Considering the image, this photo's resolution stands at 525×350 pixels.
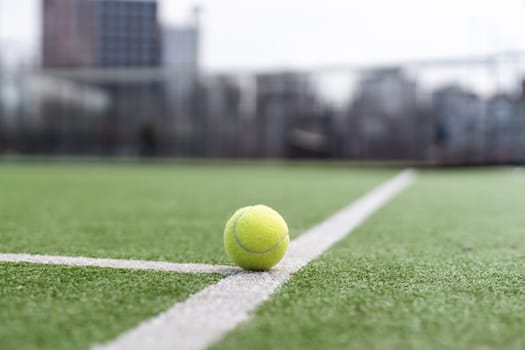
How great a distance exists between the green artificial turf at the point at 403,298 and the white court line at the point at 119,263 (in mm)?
435

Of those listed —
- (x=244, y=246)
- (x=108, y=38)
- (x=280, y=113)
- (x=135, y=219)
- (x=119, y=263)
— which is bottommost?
(x=135, y=219)

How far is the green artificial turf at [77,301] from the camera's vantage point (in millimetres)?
1570

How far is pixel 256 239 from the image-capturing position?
241cm

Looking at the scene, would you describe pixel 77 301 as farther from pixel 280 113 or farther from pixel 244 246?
pixel 280 113

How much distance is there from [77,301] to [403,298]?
1210 mm

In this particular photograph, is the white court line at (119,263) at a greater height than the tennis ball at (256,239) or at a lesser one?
lesser

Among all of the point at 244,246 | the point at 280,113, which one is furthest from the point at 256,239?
the point at 280,113

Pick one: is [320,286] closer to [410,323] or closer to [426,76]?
[410,323]

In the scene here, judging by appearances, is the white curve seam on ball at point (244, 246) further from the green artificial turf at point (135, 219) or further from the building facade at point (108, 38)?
the building facade at point (108, 38)

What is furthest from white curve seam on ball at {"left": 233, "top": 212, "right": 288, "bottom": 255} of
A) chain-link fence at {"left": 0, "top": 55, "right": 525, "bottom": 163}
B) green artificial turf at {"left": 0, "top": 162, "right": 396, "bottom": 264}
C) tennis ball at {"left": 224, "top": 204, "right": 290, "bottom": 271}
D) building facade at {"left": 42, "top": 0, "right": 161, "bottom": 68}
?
building facade at {"left": 42, "top": 0, "right": 161, "bottom": 68}

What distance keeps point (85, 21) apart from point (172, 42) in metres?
17.7

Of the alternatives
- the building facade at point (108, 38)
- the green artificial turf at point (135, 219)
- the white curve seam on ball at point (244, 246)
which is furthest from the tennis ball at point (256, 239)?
the building facade at point (108, 38)

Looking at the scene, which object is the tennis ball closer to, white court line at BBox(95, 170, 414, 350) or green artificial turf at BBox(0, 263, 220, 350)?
white court line at BBox(95, 170, 414, 350)

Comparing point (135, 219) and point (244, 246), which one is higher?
point (244, 246)
